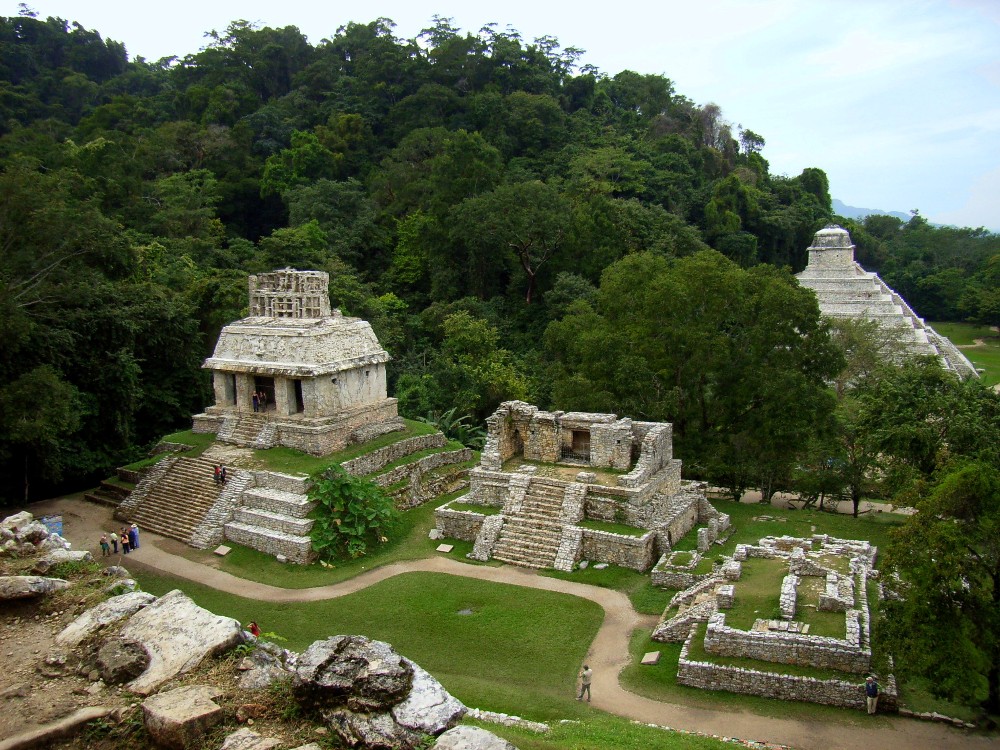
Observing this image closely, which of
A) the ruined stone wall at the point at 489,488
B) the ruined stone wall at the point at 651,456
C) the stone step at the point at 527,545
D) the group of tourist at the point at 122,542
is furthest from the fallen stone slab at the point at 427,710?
the group of tourist at the point at 122,542

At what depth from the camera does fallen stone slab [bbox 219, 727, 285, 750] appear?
17.5 feet

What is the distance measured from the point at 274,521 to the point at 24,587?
426 inches

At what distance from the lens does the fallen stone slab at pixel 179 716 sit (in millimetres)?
5328

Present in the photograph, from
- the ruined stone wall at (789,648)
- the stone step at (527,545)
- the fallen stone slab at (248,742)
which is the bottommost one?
the stone step at (527,545)

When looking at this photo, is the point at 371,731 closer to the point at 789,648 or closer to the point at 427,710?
the point at 427,710

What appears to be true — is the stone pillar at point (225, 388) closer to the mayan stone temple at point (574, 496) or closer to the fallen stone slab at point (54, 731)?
the mayan stone temple at point (574, 496)

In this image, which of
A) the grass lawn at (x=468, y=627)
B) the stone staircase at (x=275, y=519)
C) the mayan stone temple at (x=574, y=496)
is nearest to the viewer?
the grass lawn at (x=468, y=627)

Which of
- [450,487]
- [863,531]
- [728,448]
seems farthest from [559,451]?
[863,531]

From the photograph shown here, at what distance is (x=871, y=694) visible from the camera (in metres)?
10.7

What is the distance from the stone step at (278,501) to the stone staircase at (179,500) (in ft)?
3.83

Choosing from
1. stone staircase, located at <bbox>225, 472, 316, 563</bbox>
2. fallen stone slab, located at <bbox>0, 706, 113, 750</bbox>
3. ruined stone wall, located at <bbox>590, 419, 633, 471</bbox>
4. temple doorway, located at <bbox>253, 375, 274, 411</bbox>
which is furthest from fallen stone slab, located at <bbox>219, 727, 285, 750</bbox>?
temple doorway, located at <bbox>253, 375, 274, 411</bbox>

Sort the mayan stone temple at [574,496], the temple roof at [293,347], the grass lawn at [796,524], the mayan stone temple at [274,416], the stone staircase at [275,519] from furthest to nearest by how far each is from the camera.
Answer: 1. the temple roof at [293,347]
2. the grass lawn at [796,524]
3. the mayan stone temple at [274,416]
4. the stone staircase at [275,519]
5. the mayan stone temple at [574,496]

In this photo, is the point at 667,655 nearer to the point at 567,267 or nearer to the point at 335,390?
the point at 335,390

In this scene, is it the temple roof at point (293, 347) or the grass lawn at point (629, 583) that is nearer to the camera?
the grass lawn at point (629, 583)
